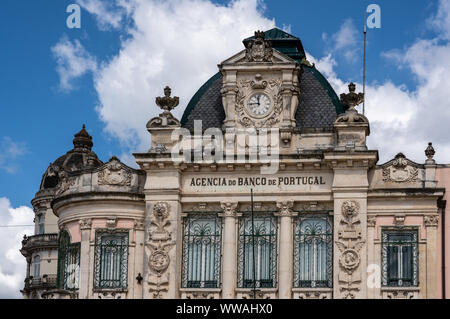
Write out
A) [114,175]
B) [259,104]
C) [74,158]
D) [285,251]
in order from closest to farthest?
[285,251] < [259,104] < [114,175] < [74,158]

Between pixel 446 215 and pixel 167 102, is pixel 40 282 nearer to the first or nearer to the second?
pixel 167 102

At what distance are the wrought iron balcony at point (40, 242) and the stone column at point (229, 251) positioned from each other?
2410 cm

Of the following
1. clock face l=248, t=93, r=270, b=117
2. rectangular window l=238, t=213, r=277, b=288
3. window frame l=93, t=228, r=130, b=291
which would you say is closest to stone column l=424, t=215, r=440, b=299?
rectangular window l=238, t=213, r=277, b=288

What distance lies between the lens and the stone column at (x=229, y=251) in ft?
168

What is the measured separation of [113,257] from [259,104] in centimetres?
889

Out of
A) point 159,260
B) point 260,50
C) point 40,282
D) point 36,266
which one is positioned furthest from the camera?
point 36,266

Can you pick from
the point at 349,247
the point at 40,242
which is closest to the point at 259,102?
the point at 349,247

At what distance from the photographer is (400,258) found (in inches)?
2007

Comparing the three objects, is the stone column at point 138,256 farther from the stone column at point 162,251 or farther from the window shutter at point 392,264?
the window shutter at point 392,264

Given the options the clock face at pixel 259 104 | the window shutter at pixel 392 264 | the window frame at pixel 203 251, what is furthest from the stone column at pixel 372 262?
the clock face at pixel 259 104

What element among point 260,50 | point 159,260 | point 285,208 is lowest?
point 159,260

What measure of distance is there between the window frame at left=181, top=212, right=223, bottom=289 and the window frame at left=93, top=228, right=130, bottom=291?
242cm

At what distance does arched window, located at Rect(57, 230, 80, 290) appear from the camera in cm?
5309
